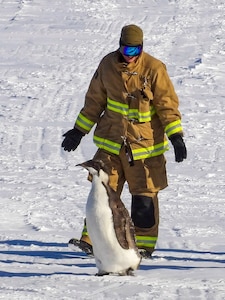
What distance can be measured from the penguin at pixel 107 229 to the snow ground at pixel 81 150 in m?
0.11

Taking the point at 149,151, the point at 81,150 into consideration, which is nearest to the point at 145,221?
the point at 149,151

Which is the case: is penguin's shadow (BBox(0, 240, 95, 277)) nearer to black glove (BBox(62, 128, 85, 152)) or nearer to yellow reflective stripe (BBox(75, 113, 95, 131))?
black glove (BBox(62, 128, 85, 152))

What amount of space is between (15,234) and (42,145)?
3.27 meters

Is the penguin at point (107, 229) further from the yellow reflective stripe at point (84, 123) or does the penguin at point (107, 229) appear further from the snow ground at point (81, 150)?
the yellow reflective stripe at point (84, 123)

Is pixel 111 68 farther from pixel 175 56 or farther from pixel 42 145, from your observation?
pixel 175 56

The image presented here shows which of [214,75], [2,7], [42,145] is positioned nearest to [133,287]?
[42,145]

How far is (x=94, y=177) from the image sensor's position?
5508mm

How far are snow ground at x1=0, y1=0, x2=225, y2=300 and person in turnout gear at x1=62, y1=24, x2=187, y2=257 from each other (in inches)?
15.8

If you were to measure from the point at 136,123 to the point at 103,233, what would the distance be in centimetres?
87

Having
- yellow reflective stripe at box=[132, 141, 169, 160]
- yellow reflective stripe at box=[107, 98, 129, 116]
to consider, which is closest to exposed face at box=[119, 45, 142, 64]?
yellow reflective stripe at box=[107, 98, 129, 116]

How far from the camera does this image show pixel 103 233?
Answer: 545cm

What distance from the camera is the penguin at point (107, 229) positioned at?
17.9 feet

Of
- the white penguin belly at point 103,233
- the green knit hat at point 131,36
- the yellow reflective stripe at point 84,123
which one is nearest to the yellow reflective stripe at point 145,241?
the white penguin belly at point 103,233

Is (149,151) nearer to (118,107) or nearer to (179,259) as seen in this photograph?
(118,107)
